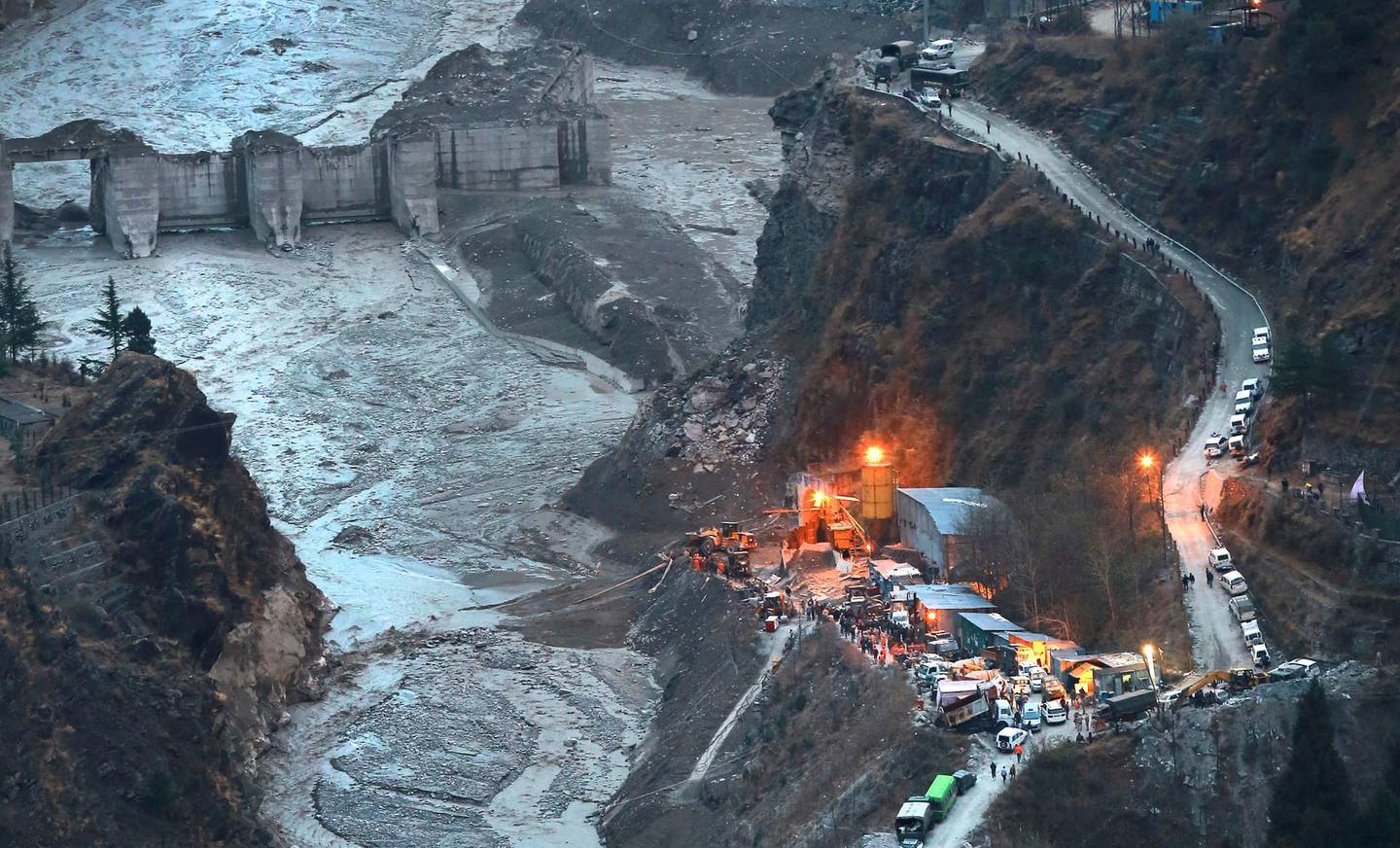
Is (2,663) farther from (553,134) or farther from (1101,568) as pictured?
(553,134)

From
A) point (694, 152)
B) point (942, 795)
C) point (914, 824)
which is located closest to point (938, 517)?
point (942, 795)

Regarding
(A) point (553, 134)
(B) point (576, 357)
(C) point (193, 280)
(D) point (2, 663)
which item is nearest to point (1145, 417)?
(D) point (2, 663)

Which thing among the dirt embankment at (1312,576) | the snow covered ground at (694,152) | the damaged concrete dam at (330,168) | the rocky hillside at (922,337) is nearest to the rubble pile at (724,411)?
the rocky hillside at (922,337)

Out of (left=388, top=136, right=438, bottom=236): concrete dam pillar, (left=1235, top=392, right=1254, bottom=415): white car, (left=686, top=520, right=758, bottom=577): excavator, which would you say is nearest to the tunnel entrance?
(left=388, top=136, right=438, bottom=236): concrete dam pillar

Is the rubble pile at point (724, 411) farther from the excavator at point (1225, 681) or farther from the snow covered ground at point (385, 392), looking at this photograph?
the excavator at point (1225, 681)

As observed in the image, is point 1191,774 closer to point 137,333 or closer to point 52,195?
point 137,333
